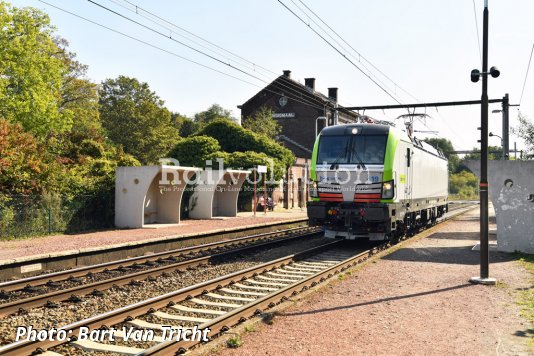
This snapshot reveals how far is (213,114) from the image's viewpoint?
8550cm

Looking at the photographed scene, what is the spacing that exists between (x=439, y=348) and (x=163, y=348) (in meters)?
3.30

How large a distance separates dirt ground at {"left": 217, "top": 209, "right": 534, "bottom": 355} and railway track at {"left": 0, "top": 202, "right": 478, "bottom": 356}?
0.47m

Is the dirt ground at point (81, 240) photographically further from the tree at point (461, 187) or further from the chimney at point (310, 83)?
the tree at point (461, 187)

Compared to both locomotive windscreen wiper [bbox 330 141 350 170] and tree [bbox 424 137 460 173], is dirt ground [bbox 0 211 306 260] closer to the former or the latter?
locomotive windscreen wiper [bbox 330 141 350 170]

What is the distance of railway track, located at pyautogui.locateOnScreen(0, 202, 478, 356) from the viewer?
19.4ft

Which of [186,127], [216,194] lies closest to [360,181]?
[216,194]

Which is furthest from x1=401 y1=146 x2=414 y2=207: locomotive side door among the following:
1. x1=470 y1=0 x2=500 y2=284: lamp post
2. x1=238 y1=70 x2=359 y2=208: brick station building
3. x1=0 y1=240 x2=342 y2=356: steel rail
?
x1=238 y1=70 x2=359 y2=208: brick station building

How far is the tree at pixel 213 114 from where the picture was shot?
8406cm

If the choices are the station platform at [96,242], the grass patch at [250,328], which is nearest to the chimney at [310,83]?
the station platform at [96,242]

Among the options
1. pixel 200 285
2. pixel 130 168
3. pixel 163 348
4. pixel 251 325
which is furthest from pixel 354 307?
pixel 130 168

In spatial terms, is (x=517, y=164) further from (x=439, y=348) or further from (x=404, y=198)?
(x=439, y=348)

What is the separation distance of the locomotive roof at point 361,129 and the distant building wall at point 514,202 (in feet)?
9.61

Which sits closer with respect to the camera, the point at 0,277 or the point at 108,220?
the point at 0,277

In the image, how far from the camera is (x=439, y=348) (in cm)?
605
